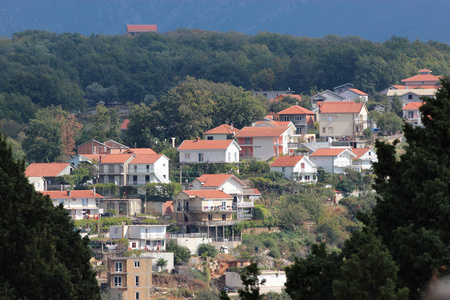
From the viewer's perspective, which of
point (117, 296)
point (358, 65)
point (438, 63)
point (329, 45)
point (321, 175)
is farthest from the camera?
point (329, 45)

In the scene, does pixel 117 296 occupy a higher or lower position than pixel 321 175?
lower

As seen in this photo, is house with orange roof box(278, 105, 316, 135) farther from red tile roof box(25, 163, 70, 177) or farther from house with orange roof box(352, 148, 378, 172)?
red tile roof box(25, 163, 70, 177)

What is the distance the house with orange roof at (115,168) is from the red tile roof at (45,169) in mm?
2153

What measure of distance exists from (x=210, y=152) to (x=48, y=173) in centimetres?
875

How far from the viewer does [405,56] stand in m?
87.8

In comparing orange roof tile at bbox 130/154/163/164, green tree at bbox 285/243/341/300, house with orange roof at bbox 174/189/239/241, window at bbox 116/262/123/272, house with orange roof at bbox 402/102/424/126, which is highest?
house with orange roof at bbox 402/102/424/126

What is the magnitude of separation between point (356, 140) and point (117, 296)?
27.1m

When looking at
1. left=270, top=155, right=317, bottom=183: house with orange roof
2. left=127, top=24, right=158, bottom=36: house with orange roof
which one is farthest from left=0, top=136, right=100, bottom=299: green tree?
left=127, top=24, right=158, bottom=36: house with orange roof

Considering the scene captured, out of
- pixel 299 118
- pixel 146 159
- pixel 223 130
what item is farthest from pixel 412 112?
pixel 146 159

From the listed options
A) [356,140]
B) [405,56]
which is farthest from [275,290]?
[405,56]

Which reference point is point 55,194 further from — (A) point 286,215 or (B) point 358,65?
(B) point 358,65

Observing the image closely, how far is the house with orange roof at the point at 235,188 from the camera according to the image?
51125 millimetres

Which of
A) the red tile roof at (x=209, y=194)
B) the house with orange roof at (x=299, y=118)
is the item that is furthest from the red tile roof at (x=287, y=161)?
the house with orange roof at (x=299, y=118)

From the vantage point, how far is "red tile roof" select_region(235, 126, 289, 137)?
2343 inches
